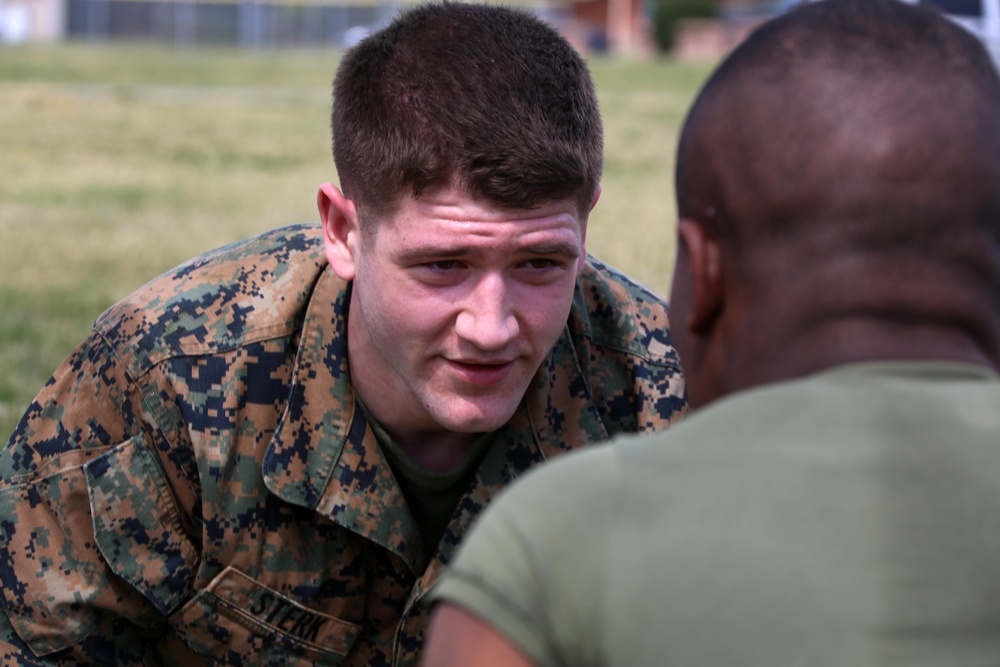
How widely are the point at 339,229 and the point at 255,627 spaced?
2.78 feet

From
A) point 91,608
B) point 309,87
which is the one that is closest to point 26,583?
point 91,608

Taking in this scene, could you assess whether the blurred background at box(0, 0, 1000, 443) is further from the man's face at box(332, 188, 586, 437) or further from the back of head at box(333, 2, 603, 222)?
the man's face at box(332, 188, 586, 437)

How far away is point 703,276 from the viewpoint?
1684 mm

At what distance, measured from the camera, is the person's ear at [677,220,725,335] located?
1673mm

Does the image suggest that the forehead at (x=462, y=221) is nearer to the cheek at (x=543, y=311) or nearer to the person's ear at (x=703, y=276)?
the cheek at (x=543, y=311)

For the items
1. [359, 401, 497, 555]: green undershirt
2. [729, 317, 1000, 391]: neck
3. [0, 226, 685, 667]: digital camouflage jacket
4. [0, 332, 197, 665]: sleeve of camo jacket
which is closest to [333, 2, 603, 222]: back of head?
[0, 226, 685, 667]: digital camouflage jacket

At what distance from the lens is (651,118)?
18.5 metres

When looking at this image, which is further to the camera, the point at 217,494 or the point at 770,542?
the point at 217,494

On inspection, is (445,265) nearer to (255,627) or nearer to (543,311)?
(543,311)

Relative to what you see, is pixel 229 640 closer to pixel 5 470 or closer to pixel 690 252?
pixel 5 470

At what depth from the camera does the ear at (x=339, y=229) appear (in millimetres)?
2887

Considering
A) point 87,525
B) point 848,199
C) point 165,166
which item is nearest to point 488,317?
point 87,525

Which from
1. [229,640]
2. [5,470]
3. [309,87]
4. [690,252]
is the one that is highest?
[690,252]

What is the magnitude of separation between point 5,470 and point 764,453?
1.96m
